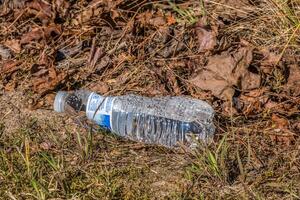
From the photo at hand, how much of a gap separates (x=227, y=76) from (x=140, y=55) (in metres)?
0.63

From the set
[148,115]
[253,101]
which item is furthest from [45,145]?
[253,101]

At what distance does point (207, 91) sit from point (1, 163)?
1.16m

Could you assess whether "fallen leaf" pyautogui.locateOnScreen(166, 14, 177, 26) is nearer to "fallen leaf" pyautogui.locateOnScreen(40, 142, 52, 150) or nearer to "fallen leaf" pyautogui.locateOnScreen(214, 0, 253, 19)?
"fallen leaf" pyautogui.locateOnScreen(214, 0, 253, 19)

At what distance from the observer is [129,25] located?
3.92 metres

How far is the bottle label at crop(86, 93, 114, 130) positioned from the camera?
3.36 m

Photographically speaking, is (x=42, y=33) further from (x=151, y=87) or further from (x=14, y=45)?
(x=151, y=87)

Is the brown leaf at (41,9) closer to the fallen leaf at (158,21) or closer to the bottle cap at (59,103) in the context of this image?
the fallen leaf at (158,21)

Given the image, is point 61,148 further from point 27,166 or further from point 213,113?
point 213,113

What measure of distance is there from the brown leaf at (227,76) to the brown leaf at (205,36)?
0.19 m

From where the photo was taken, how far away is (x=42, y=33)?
13.0 ft

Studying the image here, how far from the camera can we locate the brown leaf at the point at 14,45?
3.94 metres

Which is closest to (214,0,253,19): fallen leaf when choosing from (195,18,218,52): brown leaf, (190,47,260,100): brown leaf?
(195,18,218,52): brown leaf

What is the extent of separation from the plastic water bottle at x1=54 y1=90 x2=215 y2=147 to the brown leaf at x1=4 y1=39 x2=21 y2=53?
1.94ft

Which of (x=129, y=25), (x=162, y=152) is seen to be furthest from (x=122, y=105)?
(x=129, y=25)
